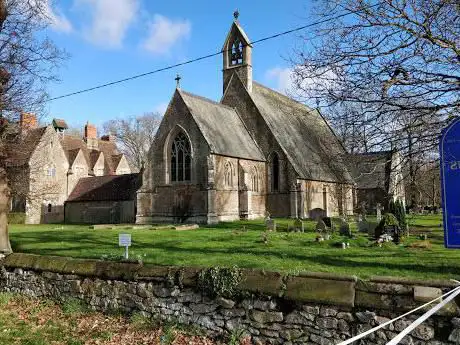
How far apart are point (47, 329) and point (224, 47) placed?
3146 centimetres

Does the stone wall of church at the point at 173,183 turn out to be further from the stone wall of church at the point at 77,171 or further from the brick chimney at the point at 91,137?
the brick chimney at the point at 91,137

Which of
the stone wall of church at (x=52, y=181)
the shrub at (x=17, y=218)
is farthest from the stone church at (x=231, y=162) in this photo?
the shrub at (x=17, y=218)

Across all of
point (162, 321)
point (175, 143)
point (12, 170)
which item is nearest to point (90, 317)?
point (162, 321)

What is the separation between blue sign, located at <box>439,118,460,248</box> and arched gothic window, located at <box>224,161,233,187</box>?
82.4 feet

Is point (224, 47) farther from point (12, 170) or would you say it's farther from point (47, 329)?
point (47, 329)

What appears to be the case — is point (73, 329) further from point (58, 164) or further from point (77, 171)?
point (77, 171)

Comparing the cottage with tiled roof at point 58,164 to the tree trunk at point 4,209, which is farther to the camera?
the cottage with tiled roof at point 58,164

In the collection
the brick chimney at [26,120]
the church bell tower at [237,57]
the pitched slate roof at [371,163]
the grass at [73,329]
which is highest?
the church bell tower at [237,57]

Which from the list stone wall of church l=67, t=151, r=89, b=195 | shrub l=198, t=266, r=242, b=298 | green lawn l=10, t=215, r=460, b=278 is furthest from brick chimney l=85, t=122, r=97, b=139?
shrub l=198, t=266, r=242, b=298

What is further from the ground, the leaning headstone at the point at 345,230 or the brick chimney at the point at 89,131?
the brick chimney at the point at 89,131

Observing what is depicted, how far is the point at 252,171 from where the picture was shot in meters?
32.7

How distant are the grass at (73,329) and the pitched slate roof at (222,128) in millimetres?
19049

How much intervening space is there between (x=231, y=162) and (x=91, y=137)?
103 feet

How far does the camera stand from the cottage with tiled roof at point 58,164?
25.8 m
